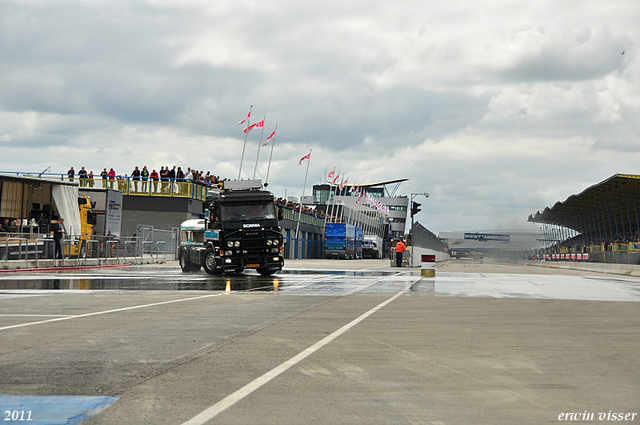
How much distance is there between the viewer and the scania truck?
25156 millimetres

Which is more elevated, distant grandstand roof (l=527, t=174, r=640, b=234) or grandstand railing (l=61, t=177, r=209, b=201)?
distant grandstand roof (l=527, t=174, r=640, b=234)

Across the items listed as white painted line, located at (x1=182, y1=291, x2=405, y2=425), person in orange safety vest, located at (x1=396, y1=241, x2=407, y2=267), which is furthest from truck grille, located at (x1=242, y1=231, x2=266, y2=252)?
person in orange safety vest, located at (x1=396, y1=241, x2=407, y2=267)

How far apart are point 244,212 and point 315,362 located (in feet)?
60.2

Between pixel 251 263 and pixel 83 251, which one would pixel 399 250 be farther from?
pixel 83 251

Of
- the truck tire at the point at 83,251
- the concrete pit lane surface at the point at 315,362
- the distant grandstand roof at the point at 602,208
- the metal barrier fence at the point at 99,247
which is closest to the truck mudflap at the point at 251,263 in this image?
the metal barrier fence at the point at 99,247

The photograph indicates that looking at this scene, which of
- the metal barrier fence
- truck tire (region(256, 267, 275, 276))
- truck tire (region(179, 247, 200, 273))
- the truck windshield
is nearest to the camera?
the truck windshield

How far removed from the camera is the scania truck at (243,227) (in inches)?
990

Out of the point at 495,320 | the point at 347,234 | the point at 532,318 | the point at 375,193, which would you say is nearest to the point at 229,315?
the point at 495,320

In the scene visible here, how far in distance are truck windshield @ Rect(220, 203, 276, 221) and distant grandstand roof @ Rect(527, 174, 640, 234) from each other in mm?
42962

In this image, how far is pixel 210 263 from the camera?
2678cm

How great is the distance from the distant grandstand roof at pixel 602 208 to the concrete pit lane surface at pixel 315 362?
173 ft

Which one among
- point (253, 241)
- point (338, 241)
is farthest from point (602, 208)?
point (253, 241)

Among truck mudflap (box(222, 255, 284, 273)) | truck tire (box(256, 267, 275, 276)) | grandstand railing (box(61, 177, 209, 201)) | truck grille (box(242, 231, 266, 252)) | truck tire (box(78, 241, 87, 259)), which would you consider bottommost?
truck tire (box(256, 267, 275, 276))

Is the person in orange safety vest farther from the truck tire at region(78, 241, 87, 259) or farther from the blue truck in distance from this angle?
the blue truck in distance
